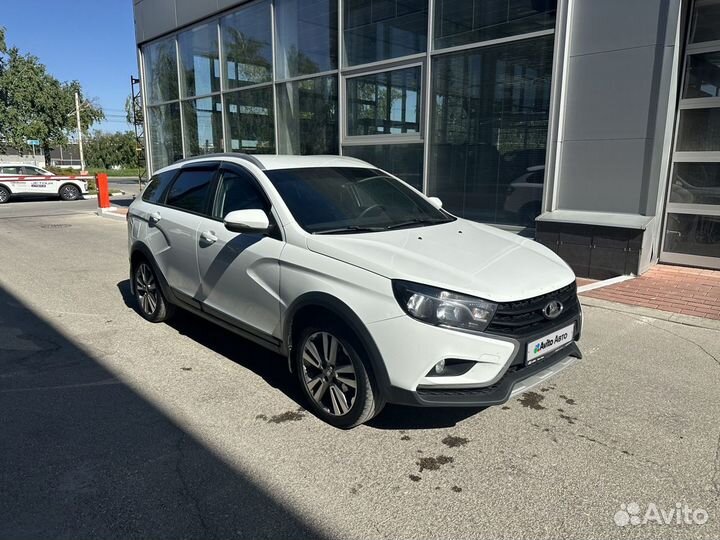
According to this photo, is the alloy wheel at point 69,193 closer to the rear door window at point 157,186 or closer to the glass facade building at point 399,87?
the glass facade building at point 399,87

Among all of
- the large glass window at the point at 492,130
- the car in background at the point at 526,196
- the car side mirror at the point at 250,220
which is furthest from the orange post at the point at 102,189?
the car side mirror at the point at 250,220

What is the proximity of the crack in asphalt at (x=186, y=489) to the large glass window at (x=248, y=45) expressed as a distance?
1110 cm

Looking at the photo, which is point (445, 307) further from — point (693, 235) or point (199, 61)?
point (199, 61)

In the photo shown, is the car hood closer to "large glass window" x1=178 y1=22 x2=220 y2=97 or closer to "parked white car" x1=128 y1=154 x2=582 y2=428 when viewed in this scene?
"parked white car" x1=128 y1=154 x2=582 y2=428

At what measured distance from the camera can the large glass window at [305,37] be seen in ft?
36.5

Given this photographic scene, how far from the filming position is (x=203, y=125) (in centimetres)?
1532

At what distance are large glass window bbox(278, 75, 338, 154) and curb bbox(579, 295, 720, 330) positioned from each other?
674cm

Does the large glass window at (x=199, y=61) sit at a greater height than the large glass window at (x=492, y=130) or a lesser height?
greater

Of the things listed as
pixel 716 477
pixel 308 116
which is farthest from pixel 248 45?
pixel 716 477

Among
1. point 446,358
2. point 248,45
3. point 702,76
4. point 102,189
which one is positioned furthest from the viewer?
point 102,189

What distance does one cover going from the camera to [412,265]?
Result: 312cm

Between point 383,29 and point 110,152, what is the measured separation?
314 feet

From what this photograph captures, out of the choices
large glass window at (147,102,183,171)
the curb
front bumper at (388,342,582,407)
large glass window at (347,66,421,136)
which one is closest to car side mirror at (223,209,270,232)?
front bumper at (388,342,582,407)

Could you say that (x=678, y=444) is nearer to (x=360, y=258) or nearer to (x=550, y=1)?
(x=360, y=258)
